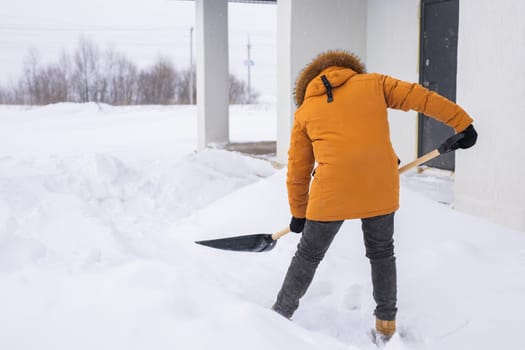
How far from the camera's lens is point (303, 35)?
23.5ft

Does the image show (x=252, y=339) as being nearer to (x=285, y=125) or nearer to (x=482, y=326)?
(x=482, y=326)

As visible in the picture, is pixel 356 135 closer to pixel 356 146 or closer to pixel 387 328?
pixel 356 146

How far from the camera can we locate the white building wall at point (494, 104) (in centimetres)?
433

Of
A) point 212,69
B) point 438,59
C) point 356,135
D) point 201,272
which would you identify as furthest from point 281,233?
point 212,69

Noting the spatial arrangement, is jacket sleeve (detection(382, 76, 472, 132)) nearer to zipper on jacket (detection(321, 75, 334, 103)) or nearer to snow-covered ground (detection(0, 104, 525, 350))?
zipper on jacket (detection(321, 75, 334, 103))

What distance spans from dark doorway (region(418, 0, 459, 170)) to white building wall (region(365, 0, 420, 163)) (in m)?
0.10

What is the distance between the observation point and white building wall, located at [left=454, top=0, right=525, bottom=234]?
4328 millimetres

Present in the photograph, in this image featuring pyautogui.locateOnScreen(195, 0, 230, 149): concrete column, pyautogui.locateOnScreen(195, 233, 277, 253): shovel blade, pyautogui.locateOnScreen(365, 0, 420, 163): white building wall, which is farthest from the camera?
pyautogui.locateOnScreen(195, 0, 230, 149): concrete column

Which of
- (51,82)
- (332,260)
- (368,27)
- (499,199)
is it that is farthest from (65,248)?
(51,82)

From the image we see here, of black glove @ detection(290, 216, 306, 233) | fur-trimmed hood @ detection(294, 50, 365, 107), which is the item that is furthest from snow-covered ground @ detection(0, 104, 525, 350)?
fur-trimmed hood @ detection(294, 50, 365, 107)

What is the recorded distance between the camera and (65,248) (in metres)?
4.18

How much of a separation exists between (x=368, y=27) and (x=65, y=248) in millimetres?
5238

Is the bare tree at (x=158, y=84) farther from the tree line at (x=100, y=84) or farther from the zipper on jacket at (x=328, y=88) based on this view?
the zipper on jacket at (x=328, y=88)

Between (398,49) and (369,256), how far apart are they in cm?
503
